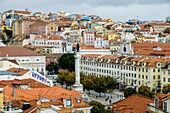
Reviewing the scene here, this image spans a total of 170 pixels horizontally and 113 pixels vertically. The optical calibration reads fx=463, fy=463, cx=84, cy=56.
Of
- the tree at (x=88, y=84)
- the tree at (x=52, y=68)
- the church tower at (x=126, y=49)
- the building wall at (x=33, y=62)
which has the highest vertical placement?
the church tower at (x=126, y=49)

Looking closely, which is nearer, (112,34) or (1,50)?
(1,50)

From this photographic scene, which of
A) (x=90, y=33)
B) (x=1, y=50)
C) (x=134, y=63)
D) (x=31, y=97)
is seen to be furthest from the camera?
(x=90, y=33)

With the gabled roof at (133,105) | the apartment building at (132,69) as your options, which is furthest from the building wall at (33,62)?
the gabled roof at (133,105)

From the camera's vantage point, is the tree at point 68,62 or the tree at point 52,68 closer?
the tree at point 68,62

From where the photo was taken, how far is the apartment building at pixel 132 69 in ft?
151

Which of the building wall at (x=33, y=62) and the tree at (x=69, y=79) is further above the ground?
the building wall at (x=33, y=62)

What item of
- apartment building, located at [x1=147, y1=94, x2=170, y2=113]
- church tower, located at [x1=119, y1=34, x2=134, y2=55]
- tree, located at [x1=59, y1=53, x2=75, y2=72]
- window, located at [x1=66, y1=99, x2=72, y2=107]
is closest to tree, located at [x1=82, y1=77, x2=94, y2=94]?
tree, located at [x1=59, y1=53, x2=75, y2=72]

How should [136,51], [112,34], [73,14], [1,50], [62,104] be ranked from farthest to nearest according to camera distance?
[73,14]
[112,34]
[136,51]
[1,50]
[62,104]

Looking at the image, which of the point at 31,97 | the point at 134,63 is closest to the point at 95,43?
the point at 134,63

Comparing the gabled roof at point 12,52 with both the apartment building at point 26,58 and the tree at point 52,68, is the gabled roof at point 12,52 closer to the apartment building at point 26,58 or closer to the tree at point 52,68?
the apartment building at point 26,58

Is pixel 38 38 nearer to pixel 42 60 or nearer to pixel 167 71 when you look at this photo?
pixel 42 60

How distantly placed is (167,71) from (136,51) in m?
21.6

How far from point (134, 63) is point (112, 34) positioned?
49364mm

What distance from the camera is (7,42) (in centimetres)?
9881
